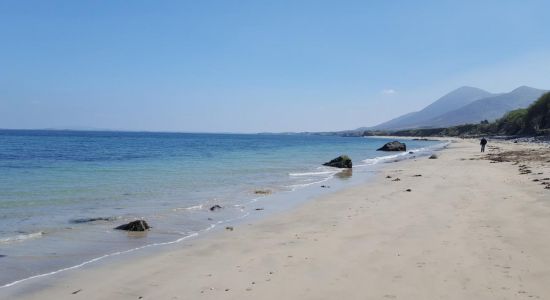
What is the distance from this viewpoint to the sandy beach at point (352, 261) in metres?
6.66

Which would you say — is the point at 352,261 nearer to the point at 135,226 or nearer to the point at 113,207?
the point at 135,226

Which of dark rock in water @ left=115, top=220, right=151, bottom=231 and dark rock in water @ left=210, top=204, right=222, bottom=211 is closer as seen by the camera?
dark rock in water @ left=115, top=220, right=151, bottom=231

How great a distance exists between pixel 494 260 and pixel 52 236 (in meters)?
9.93

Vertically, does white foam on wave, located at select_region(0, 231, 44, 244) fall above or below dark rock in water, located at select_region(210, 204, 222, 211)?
above

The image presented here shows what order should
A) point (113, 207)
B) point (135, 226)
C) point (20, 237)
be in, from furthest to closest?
1. point (113, 207)
2. point (135, 226)
3. point (20, 237)

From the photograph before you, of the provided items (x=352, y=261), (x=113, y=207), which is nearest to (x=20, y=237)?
(x=113, y=207)

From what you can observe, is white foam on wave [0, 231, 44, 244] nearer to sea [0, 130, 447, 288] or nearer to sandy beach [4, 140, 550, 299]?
sea [0, 130, 447, 288]

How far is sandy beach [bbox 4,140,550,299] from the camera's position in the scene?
262 inches

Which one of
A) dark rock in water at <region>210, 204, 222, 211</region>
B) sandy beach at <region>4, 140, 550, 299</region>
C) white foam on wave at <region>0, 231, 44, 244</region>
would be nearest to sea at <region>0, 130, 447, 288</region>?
white foam on wave at <region>0, 231, 44, 244</region>

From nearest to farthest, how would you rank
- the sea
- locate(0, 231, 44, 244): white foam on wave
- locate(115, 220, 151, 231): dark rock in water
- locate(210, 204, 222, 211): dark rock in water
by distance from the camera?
the sea → locate(0, 231, 44, 244): white foam on wave → locate(115, 220, 151, 231): dark rock in water → locate(210, 204, 222, 211): dark rock in water

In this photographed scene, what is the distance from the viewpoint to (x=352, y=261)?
827 centimetres

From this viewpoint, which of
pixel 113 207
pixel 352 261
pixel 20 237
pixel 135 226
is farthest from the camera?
pixel 113 207

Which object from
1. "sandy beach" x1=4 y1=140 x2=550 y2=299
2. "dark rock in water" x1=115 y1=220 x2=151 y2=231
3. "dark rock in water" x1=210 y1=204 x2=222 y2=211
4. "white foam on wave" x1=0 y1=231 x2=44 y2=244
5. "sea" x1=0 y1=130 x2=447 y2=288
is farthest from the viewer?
"dark rock in water" x1=210 y1=204 x2=222 y2=211

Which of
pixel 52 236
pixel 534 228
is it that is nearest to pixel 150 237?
pixel 52 236
